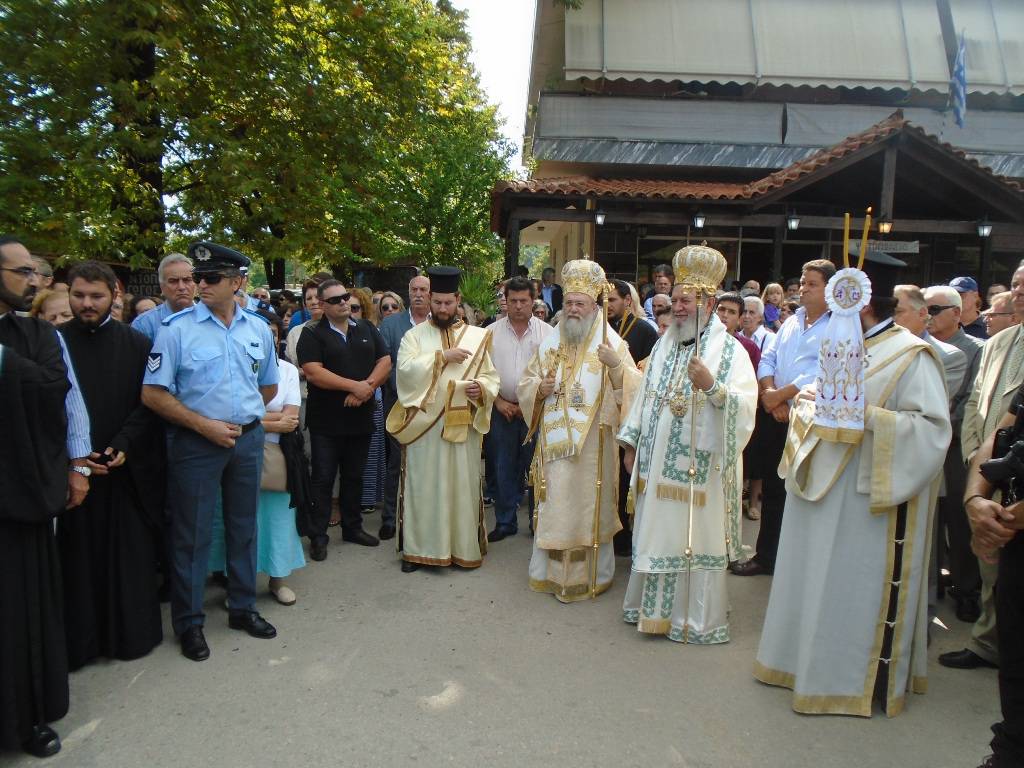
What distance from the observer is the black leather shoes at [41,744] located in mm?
3172

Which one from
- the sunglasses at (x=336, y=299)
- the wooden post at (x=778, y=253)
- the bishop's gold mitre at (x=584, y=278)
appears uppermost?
the wooden post at (x=778, y=253)

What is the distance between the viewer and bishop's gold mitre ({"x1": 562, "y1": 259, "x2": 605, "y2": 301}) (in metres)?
5.05

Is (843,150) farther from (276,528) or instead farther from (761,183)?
(276,528)

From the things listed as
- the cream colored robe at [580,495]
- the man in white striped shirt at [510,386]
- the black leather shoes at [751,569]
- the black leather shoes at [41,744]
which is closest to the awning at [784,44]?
the man in white striped shirt at [510,386]

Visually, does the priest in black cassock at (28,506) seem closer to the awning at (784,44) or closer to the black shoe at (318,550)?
the black shoe at (318,550)

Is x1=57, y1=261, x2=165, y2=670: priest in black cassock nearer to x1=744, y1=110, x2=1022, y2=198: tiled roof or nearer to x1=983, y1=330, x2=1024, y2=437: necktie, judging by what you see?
x1=983, y1=330, x2=1024, y2=437: necktie

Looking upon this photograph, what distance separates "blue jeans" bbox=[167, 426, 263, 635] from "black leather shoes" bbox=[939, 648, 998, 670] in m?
4.04

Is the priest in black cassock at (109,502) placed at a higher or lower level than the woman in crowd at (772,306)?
lower

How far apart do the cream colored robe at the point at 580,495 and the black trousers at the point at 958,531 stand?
2107mm

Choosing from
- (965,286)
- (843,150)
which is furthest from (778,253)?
(965,286)

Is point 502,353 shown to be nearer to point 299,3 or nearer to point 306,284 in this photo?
point 306,284

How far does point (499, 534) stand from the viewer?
630 centimetres

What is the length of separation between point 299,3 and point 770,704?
1122 cm

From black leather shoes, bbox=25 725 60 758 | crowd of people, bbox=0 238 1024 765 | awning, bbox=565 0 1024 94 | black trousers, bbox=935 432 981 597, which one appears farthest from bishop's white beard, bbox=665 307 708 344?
awning, bbox=565 0 1024 94
